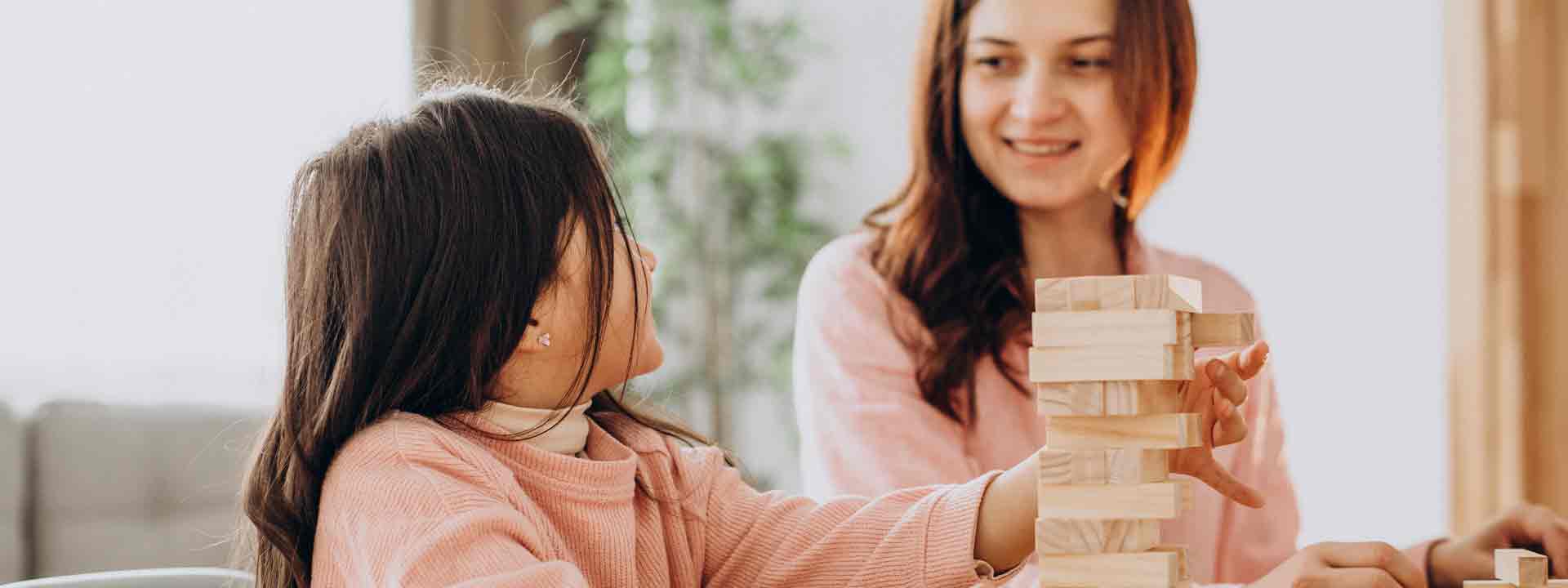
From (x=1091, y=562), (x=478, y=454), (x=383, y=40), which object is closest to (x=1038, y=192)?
(x=478, y=454)

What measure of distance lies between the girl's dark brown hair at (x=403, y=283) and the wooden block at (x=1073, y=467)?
39 centimetres

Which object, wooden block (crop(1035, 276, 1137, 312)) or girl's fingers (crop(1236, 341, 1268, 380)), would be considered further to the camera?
girl's fingers (crop(1236, 341, 1268, 380))

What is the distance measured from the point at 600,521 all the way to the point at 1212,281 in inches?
37.3

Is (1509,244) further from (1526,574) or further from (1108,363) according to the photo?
(1108,363)

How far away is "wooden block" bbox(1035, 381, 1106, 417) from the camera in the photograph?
0.66 m

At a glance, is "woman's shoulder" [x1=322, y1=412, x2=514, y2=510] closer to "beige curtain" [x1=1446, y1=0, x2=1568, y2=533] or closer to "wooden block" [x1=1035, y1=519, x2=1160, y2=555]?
"wooden block" [x1=1035, y1=519, x2=1160, y2=555]

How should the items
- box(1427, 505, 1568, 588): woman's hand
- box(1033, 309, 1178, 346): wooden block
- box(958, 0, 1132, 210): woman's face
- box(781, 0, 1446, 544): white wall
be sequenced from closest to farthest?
box(1033, 309, 1178, 346): wooden block < box(1427, 505, 1568, 588): woman's hand < box(958, 0, 1132, 210): woman's face < box(781, 0, 1446, 544): white wall

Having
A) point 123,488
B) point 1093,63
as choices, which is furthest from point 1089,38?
point 123,488

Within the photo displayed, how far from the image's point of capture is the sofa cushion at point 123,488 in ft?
7.45

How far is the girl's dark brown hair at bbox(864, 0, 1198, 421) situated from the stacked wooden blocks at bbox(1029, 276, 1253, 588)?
2.93 feet

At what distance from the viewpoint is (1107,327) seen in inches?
25.5

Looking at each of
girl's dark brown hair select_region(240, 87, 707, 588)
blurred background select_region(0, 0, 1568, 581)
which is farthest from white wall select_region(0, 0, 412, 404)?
girl's dark brown hair select_region(240, 87, 707, 588)

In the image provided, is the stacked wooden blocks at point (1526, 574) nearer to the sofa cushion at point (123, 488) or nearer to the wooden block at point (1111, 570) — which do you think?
the wooden block at point (1111, 570)

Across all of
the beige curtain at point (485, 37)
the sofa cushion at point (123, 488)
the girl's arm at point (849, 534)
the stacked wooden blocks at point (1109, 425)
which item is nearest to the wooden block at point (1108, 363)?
the stacked wooden blocks at point (1109, 425)
